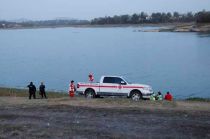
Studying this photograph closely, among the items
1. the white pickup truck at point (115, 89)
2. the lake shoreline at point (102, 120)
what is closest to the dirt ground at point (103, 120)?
the lake shoreline at point (102, 120)

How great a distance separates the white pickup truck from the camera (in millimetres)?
27219

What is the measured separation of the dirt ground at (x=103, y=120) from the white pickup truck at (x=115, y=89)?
392 cm

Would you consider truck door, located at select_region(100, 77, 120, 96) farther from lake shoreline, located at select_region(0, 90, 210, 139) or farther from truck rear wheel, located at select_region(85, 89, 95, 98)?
lake shoreline, located at select_region(0, 90, 210, 139)

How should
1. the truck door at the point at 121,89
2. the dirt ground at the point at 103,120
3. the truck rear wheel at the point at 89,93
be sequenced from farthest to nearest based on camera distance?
the truck rear wheel at the point at 89,93 → the truck door at the point at 121,89 → the dirt ground at the point at 103,120

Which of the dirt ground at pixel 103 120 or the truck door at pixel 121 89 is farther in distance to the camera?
the truck door at pixel 121 89

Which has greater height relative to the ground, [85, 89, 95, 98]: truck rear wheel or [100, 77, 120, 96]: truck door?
[100, 77, 120, 96]: truck door

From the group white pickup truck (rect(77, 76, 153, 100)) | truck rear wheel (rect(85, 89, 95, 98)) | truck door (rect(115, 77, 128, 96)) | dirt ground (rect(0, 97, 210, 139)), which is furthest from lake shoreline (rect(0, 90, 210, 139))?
truck rear wheel (rect(85, 89, 95, 98))

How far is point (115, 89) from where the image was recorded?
27672 millimetres

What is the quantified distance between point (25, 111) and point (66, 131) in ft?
16.1

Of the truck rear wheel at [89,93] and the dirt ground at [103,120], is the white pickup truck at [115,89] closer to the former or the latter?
the truck rear wheel at [89,93]

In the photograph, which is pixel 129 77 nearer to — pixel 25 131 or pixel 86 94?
pixel 86 94

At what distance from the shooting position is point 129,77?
58.7 m

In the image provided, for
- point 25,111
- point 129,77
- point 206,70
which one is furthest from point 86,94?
point 206,70

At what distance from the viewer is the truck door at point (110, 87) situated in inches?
1087
